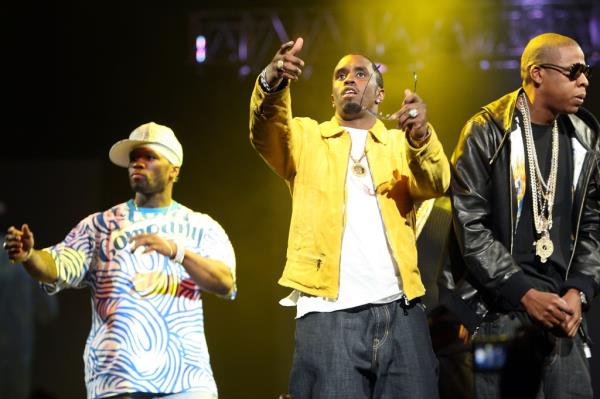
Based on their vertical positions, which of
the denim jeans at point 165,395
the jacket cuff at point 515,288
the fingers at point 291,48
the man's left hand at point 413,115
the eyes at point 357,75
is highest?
the eyes at point 357,75

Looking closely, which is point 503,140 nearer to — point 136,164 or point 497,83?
point 136,164

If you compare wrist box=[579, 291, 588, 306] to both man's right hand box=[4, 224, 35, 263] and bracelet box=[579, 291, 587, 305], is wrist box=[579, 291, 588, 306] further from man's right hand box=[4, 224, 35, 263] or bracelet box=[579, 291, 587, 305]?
man's right hand box=[4, 224, 35, 263]

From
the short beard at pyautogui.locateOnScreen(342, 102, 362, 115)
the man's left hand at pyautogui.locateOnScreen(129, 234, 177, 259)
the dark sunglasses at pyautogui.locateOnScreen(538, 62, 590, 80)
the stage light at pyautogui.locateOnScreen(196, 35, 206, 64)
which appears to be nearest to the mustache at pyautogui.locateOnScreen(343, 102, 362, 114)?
the short beard at pyautogui.locateOnScreen(342, 102, 362, 115)

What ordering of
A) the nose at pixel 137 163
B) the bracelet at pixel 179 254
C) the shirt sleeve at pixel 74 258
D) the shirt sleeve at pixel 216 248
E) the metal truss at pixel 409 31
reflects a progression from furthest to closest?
the metal truss at pixel 409 31
the nose at pixel 137 163
the shirt sleeve at pixel 216 248
the shirt sleeve at pixel 74 258
the bracelet at pixel 179 254

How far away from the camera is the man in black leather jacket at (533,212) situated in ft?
11.2

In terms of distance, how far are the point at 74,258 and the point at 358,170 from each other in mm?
1568

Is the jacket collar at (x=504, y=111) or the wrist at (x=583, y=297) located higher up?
the jacket collar at (x=504, y=111)

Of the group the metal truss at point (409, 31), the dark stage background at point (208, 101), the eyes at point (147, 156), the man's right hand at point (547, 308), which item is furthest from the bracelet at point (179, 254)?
the metal truss at point (409, 31)

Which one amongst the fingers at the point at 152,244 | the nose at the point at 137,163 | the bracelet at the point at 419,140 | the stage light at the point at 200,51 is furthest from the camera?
the stage light at the point at 200,51

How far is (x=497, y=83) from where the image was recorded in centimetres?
704

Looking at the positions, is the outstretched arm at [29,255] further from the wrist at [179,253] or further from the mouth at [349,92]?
the mouth at [349,92]

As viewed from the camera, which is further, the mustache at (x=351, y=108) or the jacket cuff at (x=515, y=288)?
the mustache at (x=351, y=108)

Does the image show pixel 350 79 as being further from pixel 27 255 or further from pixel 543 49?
pixel 27 255

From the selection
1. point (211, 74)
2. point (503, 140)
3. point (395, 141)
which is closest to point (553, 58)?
point (503, 140)
